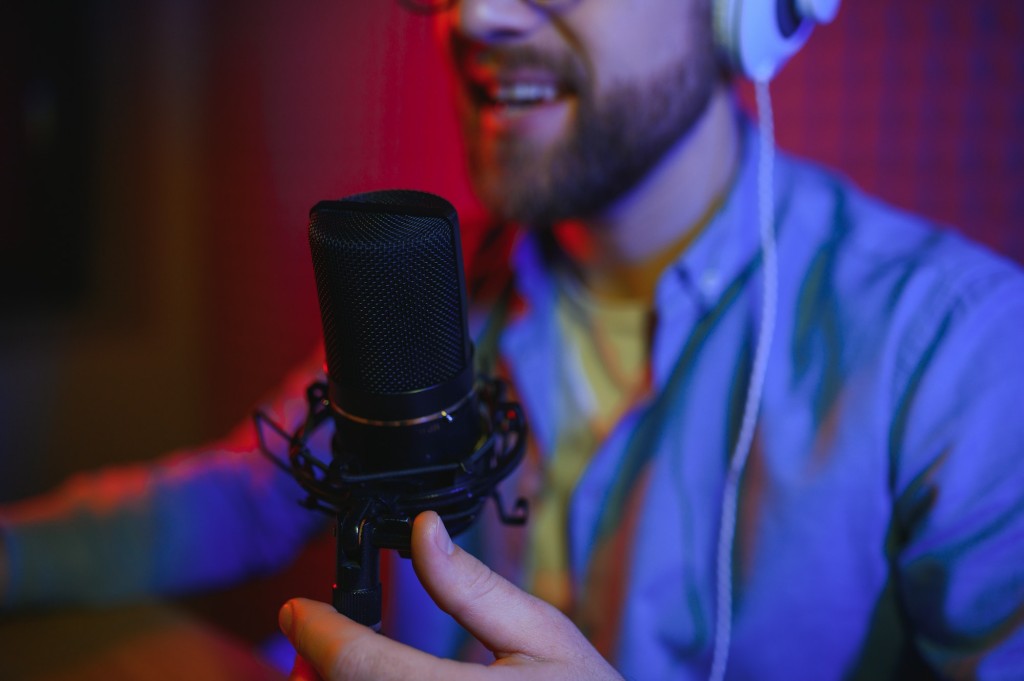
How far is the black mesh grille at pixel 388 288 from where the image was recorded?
50cm

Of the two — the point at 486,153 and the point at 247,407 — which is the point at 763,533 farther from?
the point at 247,407

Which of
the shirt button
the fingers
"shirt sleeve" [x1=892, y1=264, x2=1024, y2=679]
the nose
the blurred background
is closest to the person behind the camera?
the fingers

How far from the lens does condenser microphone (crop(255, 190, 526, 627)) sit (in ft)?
1.66

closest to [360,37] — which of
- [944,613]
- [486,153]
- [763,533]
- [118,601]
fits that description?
[486,153]

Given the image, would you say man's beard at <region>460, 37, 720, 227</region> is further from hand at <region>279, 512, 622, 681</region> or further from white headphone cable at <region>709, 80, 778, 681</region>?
hand at <region>279, 512, 622, 681</region>

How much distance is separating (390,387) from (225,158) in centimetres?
179

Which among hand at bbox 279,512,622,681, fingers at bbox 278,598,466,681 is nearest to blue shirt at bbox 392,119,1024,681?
hand at bbox 279,512,622,681

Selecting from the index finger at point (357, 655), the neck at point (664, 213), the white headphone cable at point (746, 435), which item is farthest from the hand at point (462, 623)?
the neck at point (664, 213)

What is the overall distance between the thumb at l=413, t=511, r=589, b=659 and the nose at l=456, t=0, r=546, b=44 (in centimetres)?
66

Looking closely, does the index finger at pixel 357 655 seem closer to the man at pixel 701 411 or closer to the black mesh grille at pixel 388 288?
the black mesh grille at pixel 388 288

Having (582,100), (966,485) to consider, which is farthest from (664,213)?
(966,485)

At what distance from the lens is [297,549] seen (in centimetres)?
128

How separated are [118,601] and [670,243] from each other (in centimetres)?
93

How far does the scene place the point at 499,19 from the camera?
95 cm
